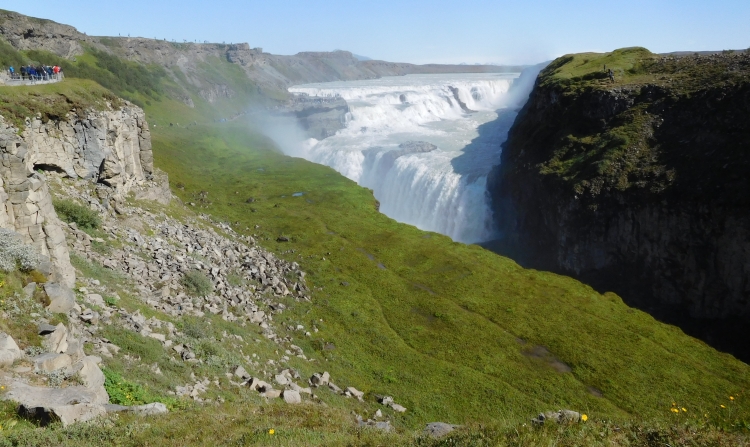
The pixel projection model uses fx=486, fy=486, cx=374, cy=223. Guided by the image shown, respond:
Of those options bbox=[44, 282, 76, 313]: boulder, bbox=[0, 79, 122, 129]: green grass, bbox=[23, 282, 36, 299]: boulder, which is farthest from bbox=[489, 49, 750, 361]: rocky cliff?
bbox=[0, 79, 122, 129]: green grass

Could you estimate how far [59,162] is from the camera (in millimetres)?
36344

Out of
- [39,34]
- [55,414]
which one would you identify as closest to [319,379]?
[55,414]

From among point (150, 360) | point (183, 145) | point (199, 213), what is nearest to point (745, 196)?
point (150, 360)

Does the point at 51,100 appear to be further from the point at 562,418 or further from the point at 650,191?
the point at 650,191

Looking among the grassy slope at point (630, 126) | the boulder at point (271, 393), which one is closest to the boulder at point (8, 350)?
the boulder at point (271, 393)

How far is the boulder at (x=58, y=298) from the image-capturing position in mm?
16188

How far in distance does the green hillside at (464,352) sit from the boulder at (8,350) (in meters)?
3.59

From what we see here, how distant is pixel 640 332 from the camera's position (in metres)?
36.7

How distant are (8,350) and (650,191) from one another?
49.2 metres

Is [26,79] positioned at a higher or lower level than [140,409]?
higher

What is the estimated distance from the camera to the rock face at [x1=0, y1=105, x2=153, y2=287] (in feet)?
61.6

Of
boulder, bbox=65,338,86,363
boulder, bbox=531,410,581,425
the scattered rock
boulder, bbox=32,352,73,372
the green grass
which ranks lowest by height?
the scattered rock

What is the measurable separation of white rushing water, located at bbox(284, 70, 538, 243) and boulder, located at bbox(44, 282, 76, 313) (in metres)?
56.9

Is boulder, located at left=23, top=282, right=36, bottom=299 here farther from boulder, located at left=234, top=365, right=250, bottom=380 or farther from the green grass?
the green grass
